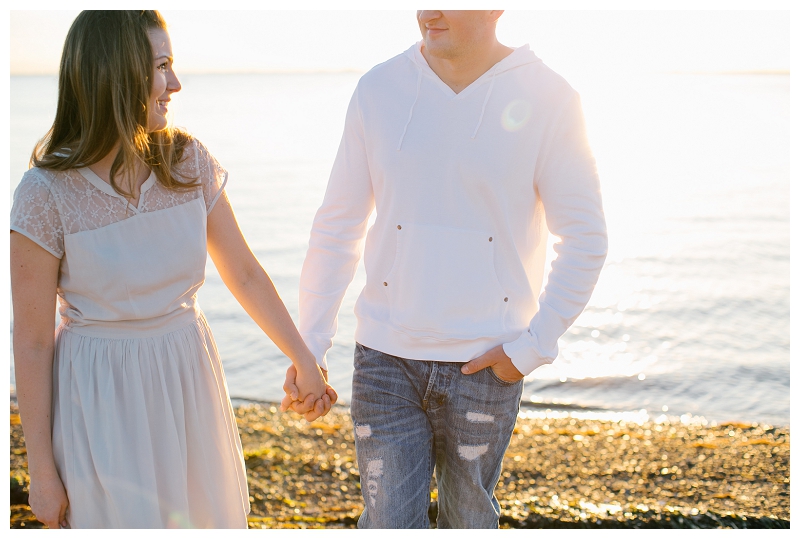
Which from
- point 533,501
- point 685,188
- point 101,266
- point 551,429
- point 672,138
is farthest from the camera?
point 672,138

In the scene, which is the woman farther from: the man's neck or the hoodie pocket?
the man's neck

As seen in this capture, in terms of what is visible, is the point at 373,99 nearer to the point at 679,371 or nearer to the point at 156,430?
the point at 156,430

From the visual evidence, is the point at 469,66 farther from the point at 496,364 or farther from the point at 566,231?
the point at 496,364

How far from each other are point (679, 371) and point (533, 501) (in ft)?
13.8

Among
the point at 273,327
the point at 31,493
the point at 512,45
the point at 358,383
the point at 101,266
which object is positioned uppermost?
the point at 512,45

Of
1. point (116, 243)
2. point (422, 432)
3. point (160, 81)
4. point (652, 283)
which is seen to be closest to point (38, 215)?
point (116, 243)

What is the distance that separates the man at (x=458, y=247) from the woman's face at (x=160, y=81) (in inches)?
23.1

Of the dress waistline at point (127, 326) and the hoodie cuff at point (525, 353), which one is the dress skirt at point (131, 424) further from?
the hoodie cuff at point (525, 353)

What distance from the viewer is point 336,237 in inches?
104

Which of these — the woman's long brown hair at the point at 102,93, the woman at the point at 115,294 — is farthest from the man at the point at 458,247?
the woman's long brown hair at the point at 102,93

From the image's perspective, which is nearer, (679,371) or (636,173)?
(679,371)

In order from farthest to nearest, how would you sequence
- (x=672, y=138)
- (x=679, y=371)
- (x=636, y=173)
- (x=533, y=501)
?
(x=672, y=138) < (x=636, y=173) < (x=679, y=371) < (x=533, y=501)

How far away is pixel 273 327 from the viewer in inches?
102

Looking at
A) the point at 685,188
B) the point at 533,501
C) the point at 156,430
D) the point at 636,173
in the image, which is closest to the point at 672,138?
the point at 636,173
